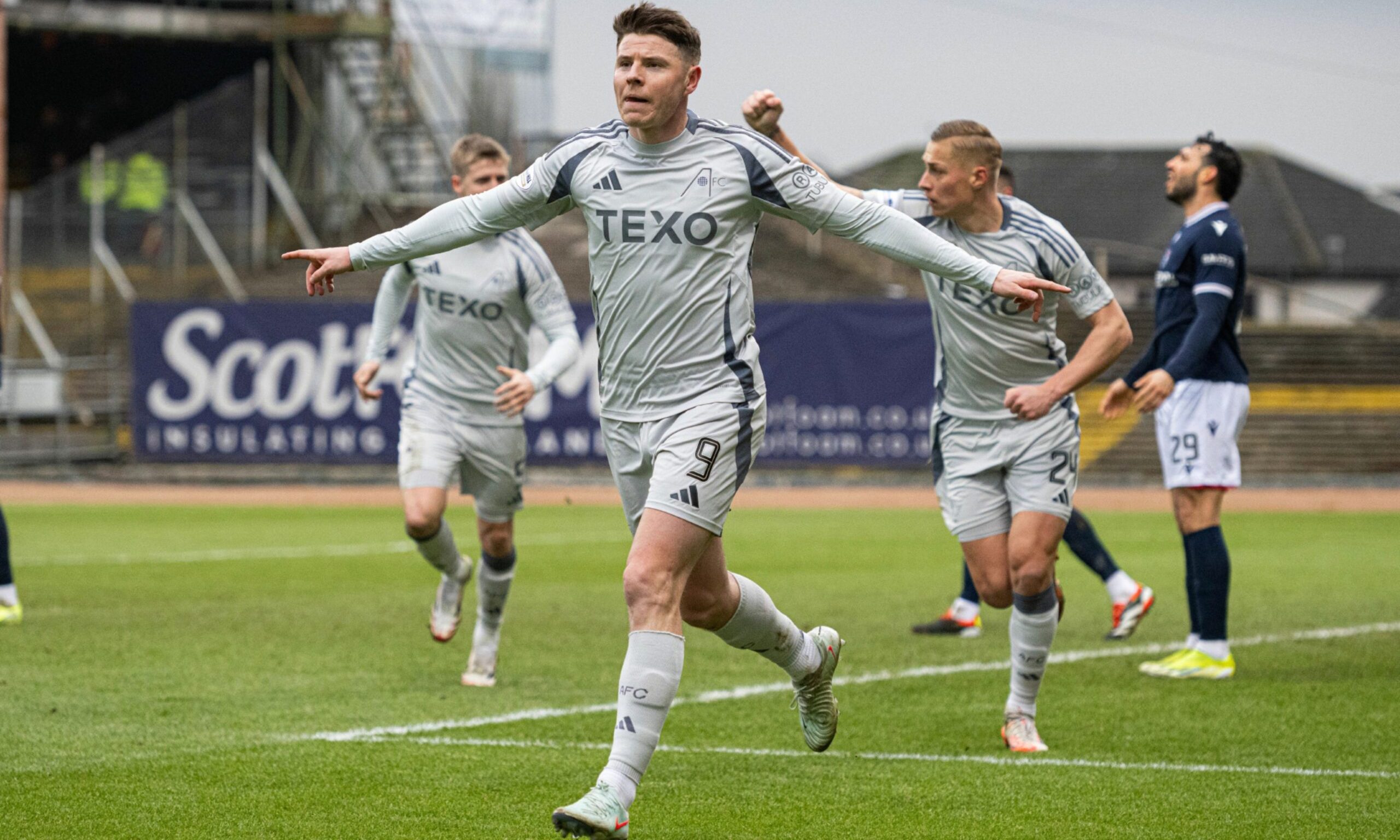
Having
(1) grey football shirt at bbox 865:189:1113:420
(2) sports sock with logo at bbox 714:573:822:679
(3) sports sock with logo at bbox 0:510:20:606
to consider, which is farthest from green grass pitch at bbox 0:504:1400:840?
(1) grey football shirt at bbox 865:189:1113:420

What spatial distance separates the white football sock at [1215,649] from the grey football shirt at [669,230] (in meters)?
3.79

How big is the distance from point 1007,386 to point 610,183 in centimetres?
229

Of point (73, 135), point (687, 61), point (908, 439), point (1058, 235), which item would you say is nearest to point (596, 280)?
point (687, 61)

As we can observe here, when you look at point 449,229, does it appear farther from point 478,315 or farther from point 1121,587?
point 1121,587

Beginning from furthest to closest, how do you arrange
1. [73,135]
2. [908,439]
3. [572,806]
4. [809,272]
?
1. [73,135]
2. [809,272]
3. [908,439]
4. [572,806]

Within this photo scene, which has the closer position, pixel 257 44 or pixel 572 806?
pixel 572 806

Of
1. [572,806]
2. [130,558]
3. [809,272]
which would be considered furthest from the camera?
[809,272]

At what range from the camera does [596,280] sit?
207 inches

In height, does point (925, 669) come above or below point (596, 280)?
below

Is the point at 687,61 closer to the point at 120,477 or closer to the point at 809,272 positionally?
the point at 120,477

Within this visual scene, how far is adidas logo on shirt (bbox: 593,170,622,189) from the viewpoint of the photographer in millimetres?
5145

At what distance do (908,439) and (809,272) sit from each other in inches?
460

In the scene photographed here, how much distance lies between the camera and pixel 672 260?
5133 millimetres

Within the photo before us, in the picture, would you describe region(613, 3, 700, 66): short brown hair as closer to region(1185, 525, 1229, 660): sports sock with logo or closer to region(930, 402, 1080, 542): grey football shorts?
region(930, 402, 1080, 542): grey football shorts
